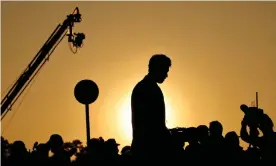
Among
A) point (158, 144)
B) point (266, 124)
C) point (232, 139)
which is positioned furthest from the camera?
point (266, 124)

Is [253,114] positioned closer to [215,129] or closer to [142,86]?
[215,129]

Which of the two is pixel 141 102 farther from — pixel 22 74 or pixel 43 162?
pixel 22 74

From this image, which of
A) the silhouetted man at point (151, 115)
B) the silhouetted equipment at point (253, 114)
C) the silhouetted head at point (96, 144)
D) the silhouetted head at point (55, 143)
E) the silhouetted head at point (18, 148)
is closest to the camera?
the silhouetted man at point (151, 115)

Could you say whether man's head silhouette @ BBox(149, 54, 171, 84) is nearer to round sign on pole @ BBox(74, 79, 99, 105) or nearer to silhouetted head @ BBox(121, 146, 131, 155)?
round sign on pole @ BBox(74, 79, 99, 105)

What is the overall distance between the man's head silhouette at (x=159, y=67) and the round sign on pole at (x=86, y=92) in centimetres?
315

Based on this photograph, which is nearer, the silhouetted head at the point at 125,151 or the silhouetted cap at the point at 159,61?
the silhouetted cap at the point at 159,61

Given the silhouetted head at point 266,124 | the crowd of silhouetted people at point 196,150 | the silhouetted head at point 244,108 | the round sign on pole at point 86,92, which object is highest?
the round sign on pole at point 86,92

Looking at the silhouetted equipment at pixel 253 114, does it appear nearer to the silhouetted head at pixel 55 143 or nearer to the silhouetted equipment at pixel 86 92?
the silhouetted equipment at pixel 86 92

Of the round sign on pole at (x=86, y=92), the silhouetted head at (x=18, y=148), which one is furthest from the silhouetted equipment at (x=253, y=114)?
the silhouetted head at (x=18, y=148)

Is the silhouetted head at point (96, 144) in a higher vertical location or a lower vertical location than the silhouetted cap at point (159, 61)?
lower

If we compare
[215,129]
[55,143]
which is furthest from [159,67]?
[55,143]

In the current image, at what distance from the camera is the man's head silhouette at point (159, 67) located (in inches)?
369

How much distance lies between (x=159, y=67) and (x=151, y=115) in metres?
0.70

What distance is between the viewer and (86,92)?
12555mm
